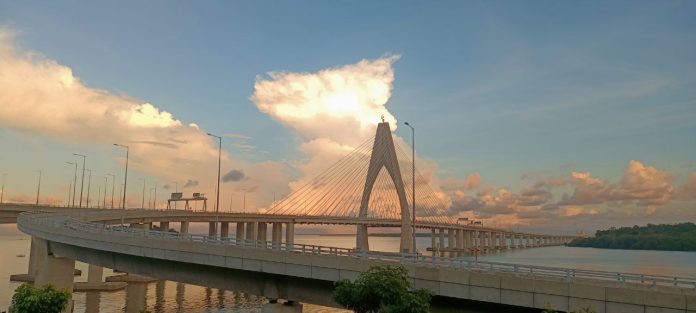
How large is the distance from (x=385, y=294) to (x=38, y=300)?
60.7 feet

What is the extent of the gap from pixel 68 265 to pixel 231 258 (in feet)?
74.9

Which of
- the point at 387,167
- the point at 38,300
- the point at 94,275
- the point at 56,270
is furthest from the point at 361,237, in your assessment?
the point at 38,300

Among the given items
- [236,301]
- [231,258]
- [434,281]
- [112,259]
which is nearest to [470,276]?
[434,281]

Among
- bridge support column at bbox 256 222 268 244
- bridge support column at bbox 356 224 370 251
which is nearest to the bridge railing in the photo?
bridge support column at bbox 356 224 370 251

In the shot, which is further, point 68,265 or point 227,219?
point 227,219

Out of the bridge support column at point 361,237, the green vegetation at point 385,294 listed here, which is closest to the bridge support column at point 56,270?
the green vegetation at point 385,294

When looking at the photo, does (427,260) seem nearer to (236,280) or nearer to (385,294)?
(385,294)

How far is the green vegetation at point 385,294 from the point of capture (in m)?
22.5

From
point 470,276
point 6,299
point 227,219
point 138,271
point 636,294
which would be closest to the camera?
point 636,294

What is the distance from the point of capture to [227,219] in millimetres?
Answer: 116500

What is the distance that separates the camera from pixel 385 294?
22969 millimetres

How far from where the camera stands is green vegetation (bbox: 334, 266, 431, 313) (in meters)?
22.5

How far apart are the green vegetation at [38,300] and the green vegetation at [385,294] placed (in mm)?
16082

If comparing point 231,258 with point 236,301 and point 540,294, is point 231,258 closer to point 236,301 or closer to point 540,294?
point 540,294
